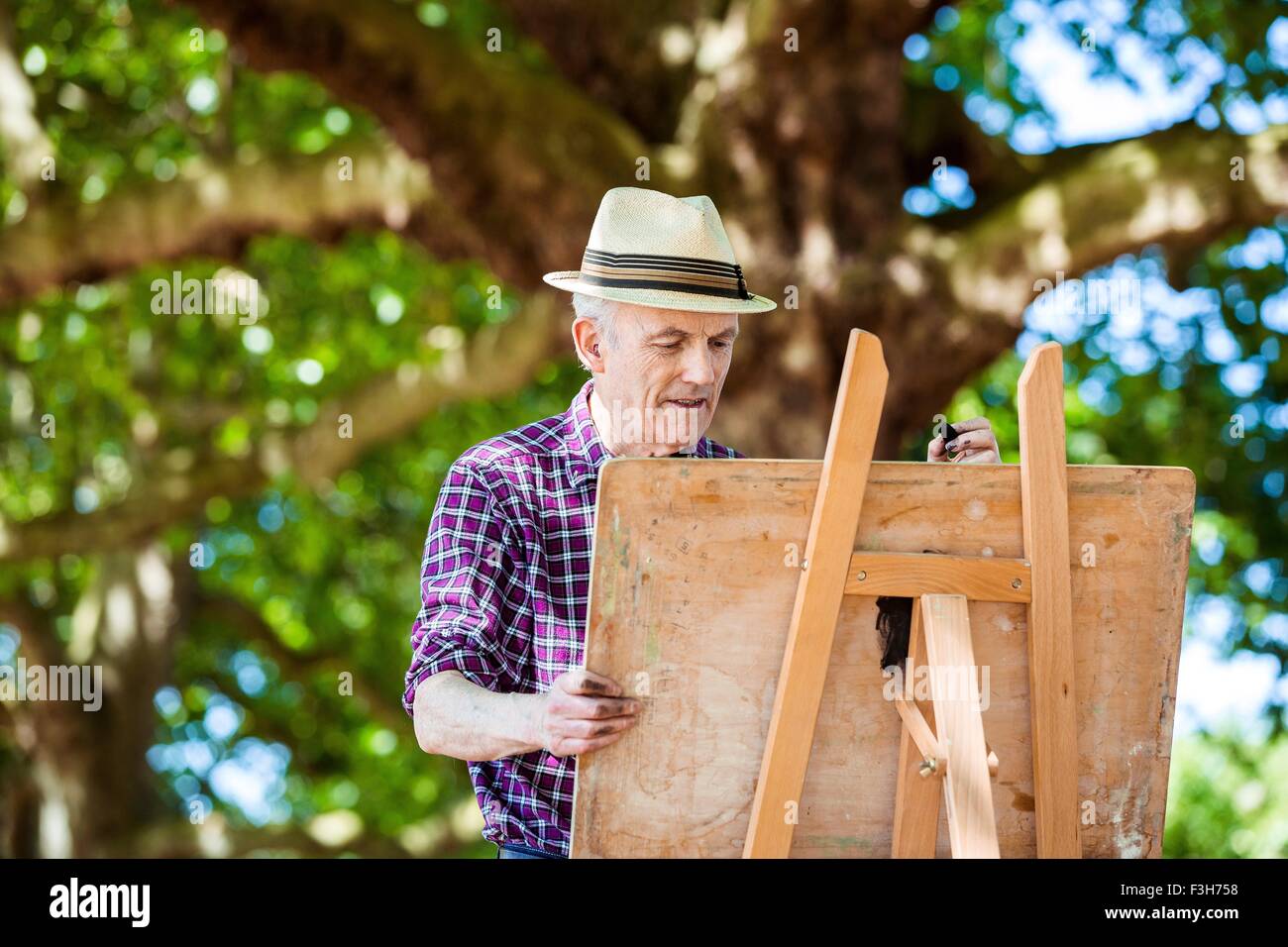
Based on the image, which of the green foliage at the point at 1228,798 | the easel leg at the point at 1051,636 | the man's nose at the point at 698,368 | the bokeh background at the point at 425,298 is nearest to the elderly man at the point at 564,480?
the man's nose at the point at 698,368

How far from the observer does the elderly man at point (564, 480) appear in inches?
99.0

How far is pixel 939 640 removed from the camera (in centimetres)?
219

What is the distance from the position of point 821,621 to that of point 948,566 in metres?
0.21

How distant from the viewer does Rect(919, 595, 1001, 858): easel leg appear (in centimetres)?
217

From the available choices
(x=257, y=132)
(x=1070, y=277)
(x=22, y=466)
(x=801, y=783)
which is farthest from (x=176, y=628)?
(x=801, y=783)

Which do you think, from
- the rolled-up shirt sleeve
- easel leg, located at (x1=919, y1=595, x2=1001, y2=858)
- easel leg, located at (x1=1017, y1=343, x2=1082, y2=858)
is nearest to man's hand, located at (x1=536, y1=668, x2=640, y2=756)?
the rolled-up shirt sleeve

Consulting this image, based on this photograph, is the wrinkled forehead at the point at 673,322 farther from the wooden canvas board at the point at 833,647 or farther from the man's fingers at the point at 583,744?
the man's fingers at the point at 583,744

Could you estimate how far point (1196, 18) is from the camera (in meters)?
6.81

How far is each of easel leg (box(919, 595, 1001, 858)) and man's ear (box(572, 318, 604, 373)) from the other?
0.85 metres

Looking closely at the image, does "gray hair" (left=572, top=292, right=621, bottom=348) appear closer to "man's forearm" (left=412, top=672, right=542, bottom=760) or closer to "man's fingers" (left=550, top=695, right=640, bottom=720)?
"man's forearm" (left=412, top=672, right=542, bottom=760)

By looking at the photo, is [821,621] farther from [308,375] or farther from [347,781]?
[347,781]

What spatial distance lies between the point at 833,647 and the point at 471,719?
0.57 m

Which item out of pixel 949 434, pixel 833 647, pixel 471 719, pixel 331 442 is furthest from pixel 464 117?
pixel 833 647

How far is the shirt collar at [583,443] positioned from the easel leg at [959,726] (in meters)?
0.66
